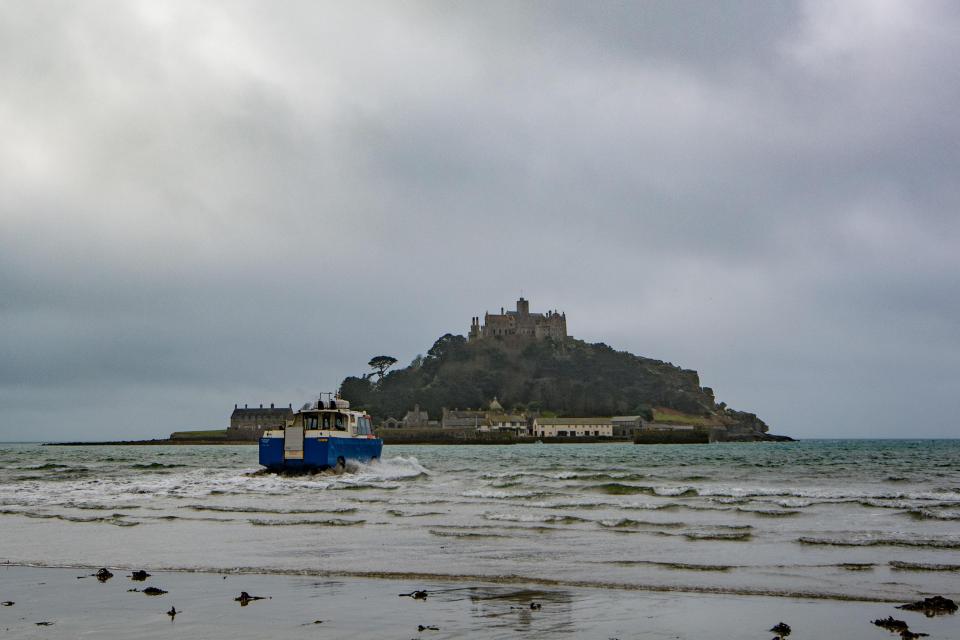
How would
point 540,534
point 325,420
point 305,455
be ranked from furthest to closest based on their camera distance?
point 325,420 → point 305,455 → point 540,534

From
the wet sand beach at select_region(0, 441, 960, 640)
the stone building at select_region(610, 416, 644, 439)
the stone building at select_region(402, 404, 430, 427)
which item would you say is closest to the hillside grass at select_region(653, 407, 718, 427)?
the stone building at select_region(610, 416, 644, 439)

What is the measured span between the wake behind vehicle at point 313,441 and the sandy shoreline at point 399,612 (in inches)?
1140

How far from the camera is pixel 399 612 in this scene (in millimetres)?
9359

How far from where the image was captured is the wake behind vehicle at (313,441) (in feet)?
132

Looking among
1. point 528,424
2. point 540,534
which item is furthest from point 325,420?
point 528,424

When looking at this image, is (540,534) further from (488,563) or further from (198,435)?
(198,435)

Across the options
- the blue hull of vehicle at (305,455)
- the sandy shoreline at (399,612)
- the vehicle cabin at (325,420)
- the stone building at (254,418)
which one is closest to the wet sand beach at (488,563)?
the sandy shoreline at (399,612)

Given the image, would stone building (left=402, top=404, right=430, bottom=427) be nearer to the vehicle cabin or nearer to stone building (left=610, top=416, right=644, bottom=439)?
stone building (left=610, top=416, right=644, bottom=439)

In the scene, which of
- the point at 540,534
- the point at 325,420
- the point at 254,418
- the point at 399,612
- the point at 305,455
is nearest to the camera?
the point at 399,612

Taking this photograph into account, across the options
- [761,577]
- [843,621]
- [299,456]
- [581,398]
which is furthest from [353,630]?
[581,398]

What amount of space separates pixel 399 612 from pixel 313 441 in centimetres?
3199

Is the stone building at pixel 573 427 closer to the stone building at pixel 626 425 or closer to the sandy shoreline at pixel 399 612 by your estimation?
the stone building at pixel 626 425

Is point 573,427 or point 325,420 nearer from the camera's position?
point 325,420

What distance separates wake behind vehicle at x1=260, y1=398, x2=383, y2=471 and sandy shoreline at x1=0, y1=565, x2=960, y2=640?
28950mm
